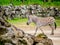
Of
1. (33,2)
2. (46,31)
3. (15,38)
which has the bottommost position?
(46,31)

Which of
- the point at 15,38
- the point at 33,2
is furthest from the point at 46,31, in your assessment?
the point at 15,38

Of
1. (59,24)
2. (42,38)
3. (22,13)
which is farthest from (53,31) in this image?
(42,38)

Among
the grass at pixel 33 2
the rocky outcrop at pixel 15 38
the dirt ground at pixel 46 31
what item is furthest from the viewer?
the grass at pixel 33 2

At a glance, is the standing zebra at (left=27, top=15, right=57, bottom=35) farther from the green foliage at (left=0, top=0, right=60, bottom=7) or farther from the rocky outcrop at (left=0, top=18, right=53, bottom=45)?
the rocky outcrop at (left=0, top=18, right=53, bottom=45)

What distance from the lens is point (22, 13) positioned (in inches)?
171

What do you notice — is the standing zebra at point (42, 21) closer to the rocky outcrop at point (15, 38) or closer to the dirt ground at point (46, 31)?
the dirt ground at point (46, 31)

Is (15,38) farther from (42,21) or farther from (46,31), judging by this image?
(42,21)

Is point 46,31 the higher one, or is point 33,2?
point 33,2

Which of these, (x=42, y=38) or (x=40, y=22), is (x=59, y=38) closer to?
(x=40, y=22)

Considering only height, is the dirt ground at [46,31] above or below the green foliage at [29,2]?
below

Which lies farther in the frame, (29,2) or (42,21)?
(42,21)

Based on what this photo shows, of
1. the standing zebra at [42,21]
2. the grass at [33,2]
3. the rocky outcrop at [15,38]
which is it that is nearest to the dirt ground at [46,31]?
the standing zebra at [42,21]

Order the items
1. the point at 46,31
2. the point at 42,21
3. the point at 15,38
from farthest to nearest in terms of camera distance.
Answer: the point at 42,21, the point at 46,31, the point at 15,38

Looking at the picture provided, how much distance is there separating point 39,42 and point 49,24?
1.04 metres
